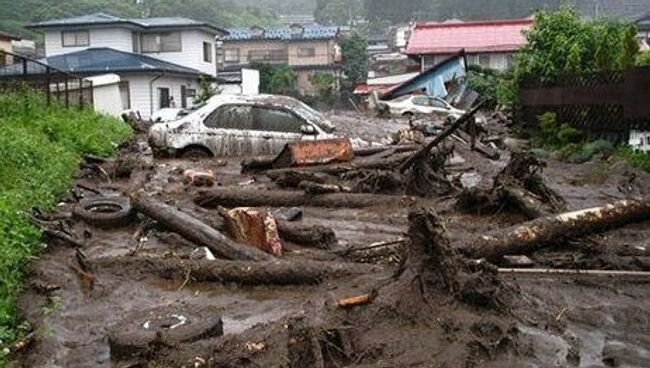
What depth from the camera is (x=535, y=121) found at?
18.5 m

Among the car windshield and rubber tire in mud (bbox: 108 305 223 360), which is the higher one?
the car windshield

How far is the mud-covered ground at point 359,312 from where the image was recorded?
4555 millimetres

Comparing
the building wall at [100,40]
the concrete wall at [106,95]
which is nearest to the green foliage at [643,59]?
the concrete wall at [106,95]

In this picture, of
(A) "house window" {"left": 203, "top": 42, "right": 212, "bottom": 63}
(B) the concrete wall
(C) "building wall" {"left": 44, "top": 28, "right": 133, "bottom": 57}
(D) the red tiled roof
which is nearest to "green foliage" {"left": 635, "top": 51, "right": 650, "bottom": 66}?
(B) the concrete wall

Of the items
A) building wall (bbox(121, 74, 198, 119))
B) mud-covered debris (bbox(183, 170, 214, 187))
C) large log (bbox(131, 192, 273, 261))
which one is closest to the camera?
large log (bbox(131, 192, 273, 261))

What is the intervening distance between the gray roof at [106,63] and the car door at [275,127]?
24.4 meters

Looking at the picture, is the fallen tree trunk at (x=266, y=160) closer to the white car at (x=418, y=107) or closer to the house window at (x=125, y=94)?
the white car at (x=418, y=107)

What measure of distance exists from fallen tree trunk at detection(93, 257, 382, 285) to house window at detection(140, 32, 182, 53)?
38.7 m

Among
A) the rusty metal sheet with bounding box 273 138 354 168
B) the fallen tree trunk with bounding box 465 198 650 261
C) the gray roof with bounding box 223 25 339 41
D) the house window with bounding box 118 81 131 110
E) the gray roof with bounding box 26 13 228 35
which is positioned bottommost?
the fallen tree trunk with bounding box 465 198 650 261

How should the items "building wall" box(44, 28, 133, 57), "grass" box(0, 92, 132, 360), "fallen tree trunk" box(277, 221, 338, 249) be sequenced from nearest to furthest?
"grass" box(0, 92, 132, 360)
"fallen tree trunk" box(277, 221, 338, 249)
"building wall" box(44, 28, 133, 57)

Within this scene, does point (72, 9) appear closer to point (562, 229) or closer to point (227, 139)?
point (227, 139)

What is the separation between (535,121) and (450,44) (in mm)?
24789

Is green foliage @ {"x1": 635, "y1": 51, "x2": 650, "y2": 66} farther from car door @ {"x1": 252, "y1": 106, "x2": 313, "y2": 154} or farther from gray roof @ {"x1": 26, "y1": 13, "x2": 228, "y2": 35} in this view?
gray roof @ {"x1": 26, "y1": 13, "x2": 228, "y2": 35}

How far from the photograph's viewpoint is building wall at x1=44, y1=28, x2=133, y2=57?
137ft
